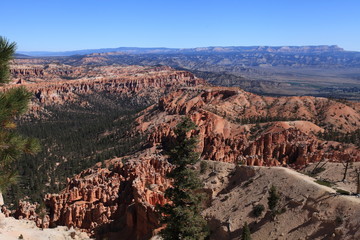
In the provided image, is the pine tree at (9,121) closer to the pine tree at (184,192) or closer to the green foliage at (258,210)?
the pine tree at (184,192)

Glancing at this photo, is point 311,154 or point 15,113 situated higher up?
point 15,113

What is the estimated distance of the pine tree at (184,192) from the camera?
20.1m

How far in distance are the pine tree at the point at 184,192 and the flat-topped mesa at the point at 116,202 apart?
1252cm

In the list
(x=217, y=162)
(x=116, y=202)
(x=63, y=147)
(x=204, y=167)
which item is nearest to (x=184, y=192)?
(x=204, y=167)

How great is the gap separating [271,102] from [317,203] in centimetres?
8094

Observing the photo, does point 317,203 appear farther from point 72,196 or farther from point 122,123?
point 122,123

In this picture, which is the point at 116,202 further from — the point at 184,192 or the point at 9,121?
the point at 9,121

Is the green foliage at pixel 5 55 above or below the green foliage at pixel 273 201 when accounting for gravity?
above

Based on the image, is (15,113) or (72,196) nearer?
(15,113)

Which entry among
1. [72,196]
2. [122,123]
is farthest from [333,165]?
[122,123]

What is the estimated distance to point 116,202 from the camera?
136 feet

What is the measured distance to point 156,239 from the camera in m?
29.6

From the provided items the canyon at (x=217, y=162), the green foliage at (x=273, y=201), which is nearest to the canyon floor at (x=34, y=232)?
the canyon at (x=217, y=162)

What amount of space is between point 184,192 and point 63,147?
86.8 metres
